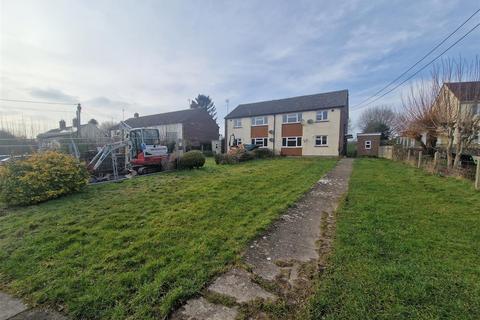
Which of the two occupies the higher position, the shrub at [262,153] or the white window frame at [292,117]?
the white window frame at [292,117]

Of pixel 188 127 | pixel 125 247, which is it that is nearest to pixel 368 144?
pixel 188 127

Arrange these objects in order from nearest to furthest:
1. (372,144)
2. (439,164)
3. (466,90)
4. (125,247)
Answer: (125,247) < (466,90) < (439,164) < (372,144)

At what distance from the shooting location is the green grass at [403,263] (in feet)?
7.25

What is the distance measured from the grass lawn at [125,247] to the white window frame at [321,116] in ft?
58.8

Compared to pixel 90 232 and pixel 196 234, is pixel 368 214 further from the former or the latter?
pixel 90 232

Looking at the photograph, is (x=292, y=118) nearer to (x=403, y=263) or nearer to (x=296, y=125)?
(x=296, y=125)

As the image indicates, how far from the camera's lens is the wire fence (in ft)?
27.0

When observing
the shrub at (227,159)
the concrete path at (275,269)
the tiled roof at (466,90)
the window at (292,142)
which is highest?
the tiled roof at (466,90)

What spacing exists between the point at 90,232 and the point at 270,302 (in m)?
3.68

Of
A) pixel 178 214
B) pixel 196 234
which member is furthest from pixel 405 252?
pixel 178 214

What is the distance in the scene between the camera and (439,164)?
1053 centimetres

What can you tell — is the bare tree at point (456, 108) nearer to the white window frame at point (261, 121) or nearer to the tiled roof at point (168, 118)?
the white window frame at point (261, 121)

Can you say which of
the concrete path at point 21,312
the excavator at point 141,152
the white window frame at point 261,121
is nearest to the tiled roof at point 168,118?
the white window frame at point 261,121

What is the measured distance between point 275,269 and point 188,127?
97.4 ft
